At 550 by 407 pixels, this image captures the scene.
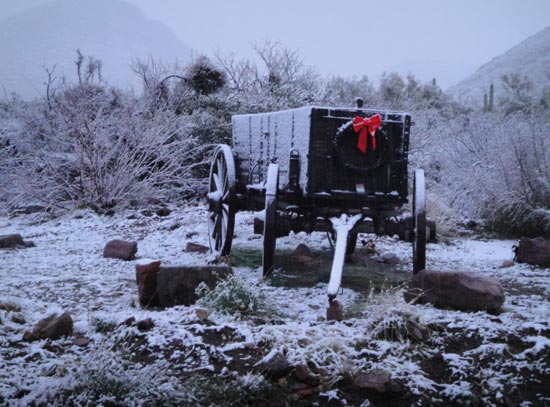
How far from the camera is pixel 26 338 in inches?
104

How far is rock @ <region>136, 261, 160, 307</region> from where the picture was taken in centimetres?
345

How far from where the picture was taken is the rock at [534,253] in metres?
4.91

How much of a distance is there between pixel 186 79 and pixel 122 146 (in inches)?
147

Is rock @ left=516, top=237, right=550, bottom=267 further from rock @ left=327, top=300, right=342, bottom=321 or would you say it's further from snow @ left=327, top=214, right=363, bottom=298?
rock @ left=327, top=300, right=342, bottom=321

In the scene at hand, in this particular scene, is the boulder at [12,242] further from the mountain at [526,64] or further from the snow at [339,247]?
the mountain at [526,64]

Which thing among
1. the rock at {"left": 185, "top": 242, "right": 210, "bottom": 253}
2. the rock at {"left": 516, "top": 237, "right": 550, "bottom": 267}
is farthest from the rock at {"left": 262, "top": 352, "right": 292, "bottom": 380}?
the rock at {"left": 516, "top": 237, "right": 550, "bottom": 267}

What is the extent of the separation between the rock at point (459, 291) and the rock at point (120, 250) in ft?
9.42

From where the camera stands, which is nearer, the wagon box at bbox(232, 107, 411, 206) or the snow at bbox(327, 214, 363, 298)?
the snow at bbox(327, 214, 363, 298)

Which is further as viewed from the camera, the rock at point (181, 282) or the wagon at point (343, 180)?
the wagon at point (343, 180)

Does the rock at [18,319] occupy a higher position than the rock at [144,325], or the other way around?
the rock at [144,325]

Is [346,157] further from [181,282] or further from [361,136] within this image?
[181,282]

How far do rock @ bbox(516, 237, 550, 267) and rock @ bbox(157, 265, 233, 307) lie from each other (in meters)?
3.18

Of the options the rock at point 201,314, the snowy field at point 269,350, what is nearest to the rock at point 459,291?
the snowy field at point 269,350

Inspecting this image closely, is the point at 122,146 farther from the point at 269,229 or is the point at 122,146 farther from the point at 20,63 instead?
the point at 20,63
